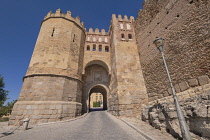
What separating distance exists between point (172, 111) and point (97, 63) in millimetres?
10197

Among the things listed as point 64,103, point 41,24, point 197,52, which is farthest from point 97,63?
point 197,52

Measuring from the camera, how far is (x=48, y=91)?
720 centimetres

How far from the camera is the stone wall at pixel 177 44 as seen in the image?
4742 mm

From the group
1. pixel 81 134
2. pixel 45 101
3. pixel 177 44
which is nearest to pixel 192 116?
pixel 81 134

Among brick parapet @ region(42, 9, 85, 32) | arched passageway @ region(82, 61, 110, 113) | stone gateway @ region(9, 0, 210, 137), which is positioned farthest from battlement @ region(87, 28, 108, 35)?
arched passageway @ region(82, 61, 110, 113)

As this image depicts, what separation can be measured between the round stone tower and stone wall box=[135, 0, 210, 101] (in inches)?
276

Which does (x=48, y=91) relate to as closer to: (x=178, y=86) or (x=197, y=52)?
(x=178, y=86)

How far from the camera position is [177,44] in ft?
19.4

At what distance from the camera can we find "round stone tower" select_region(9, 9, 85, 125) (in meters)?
6.65

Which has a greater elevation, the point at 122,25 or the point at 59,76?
the point at 122,25

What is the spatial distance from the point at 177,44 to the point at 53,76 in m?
9.40

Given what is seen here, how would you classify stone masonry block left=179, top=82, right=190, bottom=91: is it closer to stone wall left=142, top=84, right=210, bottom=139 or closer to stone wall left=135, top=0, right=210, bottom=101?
stone wall left=135, top=0, right=210, bottom=101

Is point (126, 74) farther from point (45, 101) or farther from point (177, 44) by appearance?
point (45, 101)

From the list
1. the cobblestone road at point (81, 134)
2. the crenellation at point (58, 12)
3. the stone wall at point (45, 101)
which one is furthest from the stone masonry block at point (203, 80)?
the crenellation at point (58, 12)
